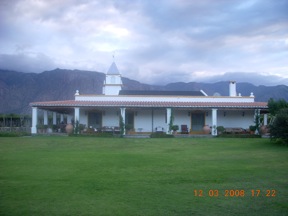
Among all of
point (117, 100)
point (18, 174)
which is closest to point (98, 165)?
point (18, 174)

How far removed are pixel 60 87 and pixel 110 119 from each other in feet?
232

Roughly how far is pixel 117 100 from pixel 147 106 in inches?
144

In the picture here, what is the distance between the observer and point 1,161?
1055 cm

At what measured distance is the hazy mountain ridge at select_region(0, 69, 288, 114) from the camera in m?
81.1

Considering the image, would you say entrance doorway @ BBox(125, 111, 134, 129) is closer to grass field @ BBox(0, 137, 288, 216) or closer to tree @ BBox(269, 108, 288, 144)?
tree @ BBox(269, 108, 288, 144)

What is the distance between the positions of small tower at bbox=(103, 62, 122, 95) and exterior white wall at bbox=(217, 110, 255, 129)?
469 inches

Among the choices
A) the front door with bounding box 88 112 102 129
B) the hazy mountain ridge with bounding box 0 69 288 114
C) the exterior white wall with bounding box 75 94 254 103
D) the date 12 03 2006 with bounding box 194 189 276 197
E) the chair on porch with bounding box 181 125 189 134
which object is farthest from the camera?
the hazy mountain ridge with bounding box 0 69 288 114

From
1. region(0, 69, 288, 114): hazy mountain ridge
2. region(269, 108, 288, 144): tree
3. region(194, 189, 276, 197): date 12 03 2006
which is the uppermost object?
region(0, 69, 288, 114): hazy mountain ridge

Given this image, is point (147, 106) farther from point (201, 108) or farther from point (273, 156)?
point (273, 156)

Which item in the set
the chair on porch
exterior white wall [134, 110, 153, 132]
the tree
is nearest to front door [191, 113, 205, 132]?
the chair on porch

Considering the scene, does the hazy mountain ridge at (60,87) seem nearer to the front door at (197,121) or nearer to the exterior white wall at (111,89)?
the exterior white wall at (111,89)

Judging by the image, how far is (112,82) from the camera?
35.6 m

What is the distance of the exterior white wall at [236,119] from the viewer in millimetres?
28219

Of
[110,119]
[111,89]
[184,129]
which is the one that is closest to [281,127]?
[184,129]
